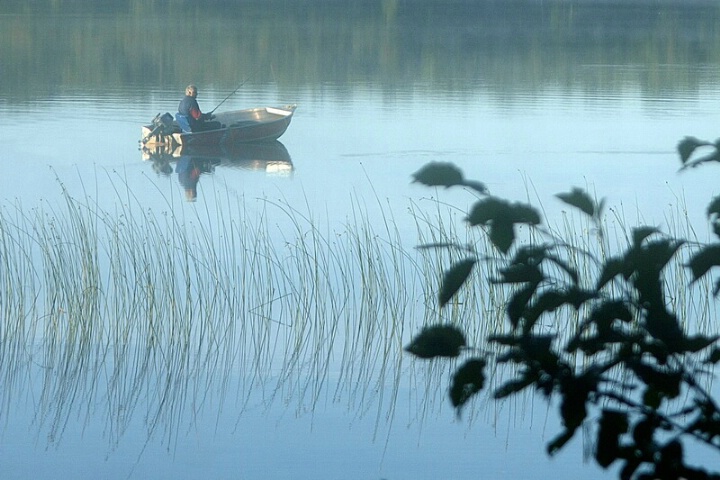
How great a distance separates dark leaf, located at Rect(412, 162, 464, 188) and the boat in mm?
15368

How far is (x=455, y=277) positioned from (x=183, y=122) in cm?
1578

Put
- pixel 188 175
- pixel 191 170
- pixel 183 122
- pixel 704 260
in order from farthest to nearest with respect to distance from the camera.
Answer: pixel 183 122
pixel 191 170
pixel 188 175
pixel 704 260

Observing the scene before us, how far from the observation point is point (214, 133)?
17.1 meters

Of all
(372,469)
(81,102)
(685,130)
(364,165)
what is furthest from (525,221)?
(81,102)

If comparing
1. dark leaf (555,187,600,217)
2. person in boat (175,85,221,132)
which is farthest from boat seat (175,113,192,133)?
dark leaf (555,187,600,217)

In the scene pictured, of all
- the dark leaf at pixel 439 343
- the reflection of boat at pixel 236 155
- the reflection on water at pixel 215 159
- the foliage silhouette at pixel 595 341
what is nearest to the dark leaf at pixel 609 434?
the foliage silhouette at pixel 595 341

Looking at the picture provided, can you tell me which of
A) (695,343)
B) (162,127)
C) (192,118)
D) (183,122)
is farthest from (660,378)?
(183,122)

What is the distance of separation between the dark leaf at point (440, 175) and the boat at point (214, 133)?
15.4 metres

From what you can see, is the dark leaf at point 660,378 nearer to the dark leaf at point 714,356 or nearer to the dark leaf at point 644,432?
the dark leaf at point 644,432

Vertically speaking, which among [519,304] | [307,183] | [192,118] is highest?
[192,118]

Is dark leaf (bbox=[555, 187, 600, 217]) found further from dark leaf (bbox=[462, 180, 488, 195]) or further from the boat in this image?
the boat

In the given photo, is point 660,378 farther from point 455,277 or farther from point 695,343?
point 455,277

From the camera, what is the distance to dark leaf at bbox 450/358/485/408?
1677mm

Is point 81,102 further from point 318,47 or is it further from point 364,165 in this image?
point 318,47
